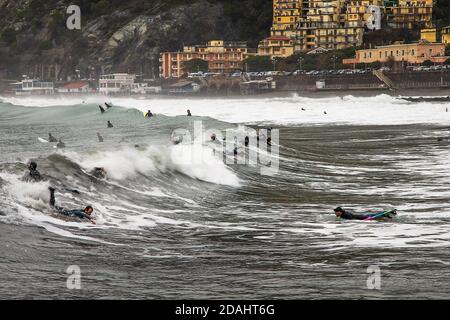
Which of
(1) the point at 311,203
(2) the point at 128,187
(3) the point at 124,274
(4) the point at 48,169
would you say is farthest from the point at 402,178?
(3) the point at 124,274

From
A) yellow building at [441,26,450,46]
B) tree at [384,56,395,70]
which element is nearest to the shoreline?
tree at [384,56,395,70]

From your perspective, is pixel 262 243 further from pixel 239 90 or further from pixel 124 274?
pixel 239 90

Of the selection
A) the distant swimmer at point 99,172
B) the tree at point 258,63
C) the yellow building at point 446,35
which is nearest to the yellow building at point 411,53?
the yellow building at point 446,35

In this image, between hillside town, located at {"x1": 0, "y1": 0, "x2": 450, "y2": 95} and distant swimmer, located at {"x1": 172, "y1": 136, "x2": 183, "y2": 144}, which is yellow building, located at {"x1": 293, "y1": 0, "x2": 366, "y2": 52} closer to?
hillside town, located at {"x1": 0, "y1": 0, "x2": 450, "y2": 95}

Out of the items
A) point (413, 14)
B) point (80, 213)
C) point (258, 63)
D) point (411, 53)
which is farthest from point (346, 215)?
point (413, 14)
